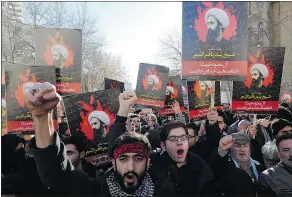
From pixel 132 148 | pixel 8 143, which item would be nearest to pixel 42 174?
pixel 132 148

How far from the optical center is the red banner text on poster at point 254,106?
5.33m

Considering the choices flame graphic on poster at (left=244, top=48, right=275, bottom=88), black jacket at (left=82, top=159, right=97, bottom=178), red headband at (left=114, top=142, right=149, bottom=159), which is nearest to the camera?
red headband at (left=114, top=142, right=149, bottom=159)

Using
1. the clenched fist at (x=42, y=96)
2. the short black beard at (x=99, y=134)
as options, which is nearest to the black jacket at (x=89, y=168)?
the short black beard at (x=99, y=134)

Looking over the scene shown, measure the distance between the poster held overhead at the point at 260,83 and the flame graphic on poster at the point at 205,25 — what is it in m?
0.60

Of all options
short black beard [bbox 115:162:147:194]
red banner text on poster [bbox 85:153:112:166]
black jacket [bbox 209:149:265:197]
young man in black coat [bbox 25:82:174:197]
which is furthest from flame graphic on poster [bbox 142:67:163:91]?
short black beard [bbox 115:162:147:194]

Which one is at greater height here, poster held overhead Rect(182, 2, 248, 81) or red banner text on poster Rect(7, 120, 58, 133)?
poster held overhead Rect(182, 2, 248, 81)

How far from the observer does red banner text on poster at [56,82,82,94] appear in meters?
5.39

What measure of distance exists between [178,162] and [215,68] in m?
2.24

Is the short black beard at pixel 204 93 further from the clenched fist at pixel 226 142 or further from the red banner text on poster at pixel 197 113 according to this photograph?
the clenched fist at pixel 226 142

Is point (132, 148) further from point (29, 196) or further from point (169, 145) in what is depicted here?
point (29, 196)

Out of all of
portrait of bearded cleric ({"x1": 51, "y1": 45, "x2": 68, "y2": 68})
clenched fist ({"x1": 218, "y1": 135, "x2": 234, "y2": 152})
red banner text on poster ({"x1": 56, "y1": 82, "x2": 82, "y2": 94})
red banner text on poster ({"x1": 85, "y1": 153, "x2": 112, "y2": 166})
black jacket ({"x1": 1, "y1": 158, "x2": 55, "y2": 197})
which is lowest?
black jacket ({"x1": 1, "y1": 158, "x2": 55, "y2": 197})

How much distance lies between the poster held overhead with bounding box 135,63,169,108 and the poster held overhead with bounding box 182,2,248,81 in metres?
2.19

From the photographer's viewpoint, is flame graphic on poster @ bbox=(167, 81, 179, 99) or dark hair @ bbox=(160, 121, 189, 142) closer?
dark hair @ bbox=(160, 121, 189, 142)

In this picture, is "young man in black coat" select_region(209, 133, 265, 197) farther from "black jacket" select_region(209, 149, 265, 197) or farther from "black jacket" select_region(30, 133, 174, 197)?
"black jacket" select_region(30, 133, 174, 197)
